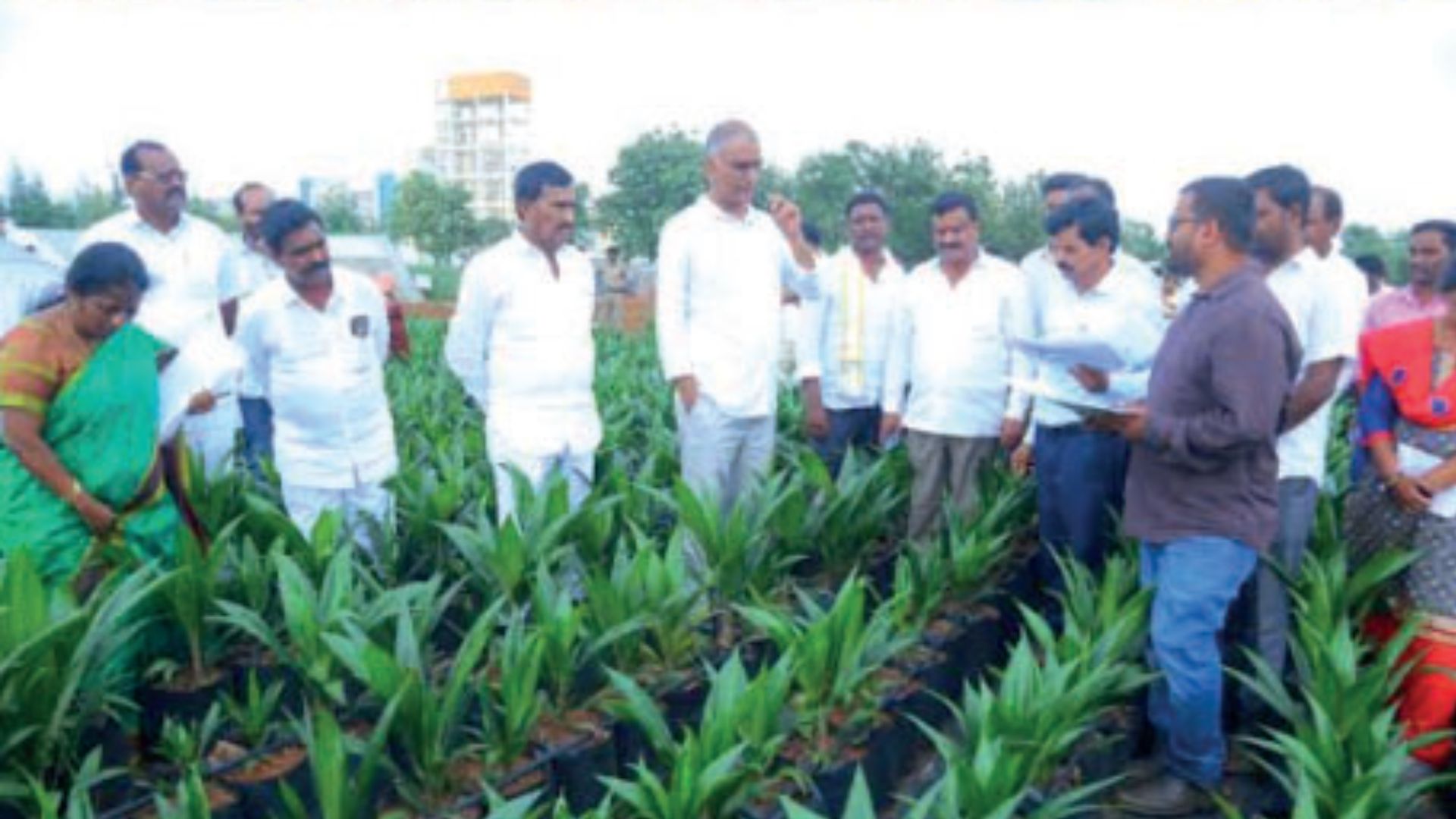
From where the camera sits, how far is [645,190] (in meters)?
30.7

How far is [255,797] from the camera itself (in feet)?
8.36

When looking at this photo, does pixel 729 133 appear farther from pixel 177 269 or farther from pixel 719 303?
pixel 177 269

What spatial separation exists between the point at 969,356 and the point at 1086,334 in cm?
66

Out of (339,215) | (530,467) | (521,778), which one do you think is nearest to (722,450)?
(530,467)

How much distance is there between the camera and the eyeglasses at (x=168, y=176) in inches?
175

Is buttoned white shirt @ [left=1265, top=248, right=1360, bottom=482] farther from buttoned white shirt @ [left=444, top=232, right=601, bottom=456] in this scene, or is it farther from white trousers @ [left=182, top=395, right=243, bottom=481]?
white trousers @ [left=182, top=395, right=243, bottom=481]

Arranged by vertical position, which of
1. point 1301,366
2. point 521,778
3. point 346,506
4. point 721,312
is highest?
point 721,312

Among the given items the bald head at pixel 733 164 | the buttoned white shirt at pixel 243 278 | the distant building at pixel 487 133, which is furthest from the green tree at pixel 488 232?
the bald head at pixel 733 164

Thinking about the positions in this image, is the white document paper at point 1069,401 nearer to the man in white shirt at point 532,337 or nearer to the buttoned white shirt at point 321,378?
the man in white shirt at point 532,337

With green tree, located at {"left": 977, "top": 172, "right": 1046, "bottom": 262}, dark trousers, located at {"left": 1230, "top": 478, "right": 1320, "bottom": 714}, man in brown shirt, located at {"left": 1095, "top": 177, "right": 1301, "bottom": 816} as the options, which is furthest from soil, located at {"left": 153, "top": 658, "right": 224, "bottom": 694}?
green tree, located at {"left": 977, "top": 172, "right": 1046, "bottom": 262}

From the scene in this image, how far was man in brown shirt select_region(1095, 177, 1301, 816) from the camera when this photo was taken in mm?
2795

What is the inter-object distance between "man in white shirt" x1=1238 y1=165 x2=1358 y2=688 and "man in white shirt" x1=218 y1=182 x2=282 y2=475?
12.0ft

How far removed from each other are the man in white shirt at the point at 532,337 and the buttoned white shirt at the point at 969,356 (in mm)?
1220

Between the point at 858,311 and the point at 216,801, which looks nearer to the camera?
the point at 216,801
